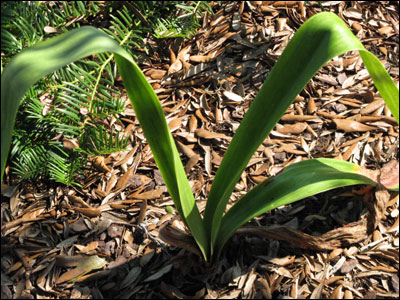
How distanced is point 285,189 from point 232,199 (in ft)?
1.00

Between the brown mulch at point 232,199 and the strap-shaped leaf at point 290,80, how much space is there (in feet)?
0.95

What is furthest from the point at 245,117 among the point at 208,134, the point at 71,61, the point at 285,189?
the point at 208,134

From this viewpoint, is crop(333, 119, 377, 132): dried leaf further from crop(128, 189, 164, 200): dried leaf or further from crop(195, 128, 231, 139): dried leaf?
crop(128, 189, 164, 200): dried leaf

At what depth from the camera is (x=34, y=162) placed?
4.40 feet

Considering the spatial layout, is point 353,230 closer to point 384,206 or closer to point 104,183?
point 384,206

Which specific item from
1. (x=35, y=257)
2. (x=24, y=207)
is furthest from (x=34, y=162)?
(x=35, y=257)

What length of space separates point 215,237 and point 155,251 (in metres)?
0.24

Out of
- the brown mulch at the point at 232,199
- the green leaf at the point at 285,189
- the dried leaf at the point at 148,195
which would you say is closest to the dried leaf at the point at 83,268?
Result: the brown mulch at the point at 232,199

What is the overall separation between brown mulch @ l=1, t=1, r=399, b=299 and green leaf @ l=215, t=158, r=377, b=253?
14 cm

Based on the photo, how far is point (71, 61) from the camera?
626 mm

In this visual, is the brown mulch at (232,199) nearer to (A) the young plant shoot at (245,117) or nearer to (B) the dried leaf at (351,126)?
(B) the dried leaf at (351,126)

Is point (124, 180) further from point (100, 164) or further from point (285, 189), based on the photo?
point (285, 189)

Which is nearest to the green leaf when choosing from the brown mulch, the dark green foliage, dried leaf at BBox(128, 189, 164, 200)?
the brown mulch

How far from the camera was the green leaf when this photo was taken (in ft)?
3.56
